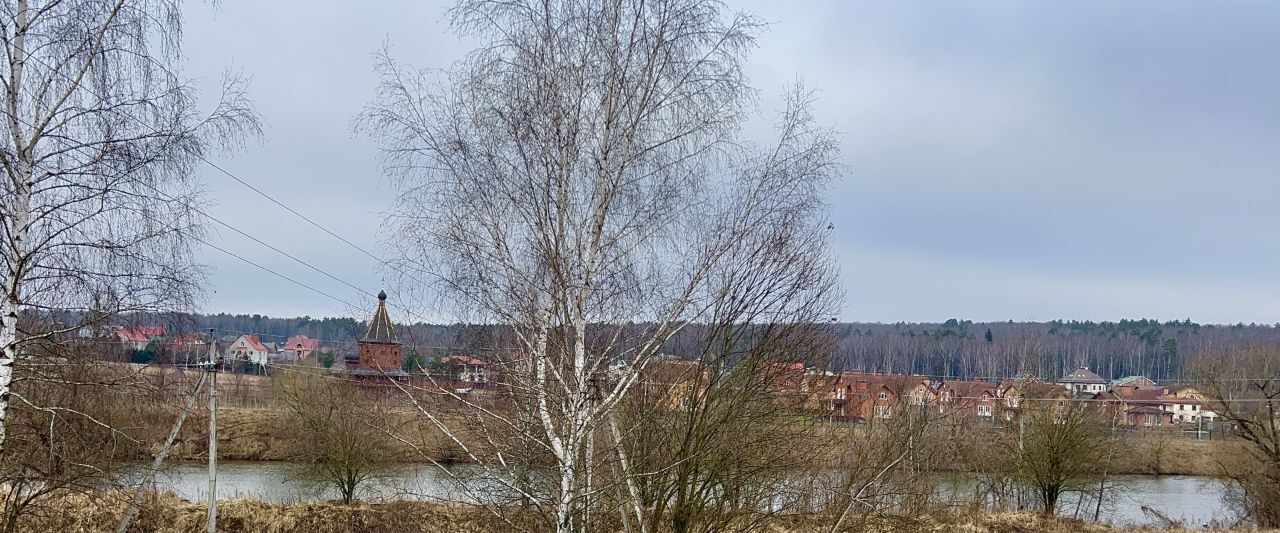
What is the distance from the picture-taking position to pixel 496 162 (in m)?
8.36

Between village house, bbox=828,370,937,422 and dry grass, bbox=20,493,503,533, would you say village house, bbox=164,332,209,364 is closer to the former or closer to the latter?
dry grass, bbox=20,493,503,533

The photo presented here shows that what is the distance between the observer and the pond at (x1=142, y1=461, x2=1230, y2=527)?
838 inches

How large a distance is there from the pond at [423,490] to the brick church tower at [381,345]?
7.84 metres

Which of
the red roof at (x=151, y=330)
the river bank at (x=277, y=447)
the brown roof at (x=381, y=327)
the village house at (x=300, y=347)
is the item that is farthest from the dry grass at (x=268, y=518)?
the village house at (x=300, y=347)

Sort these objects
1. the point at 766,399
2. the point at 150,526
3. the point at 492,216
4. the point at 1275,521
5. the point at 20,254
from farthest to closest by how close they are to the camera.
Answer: the point at 1275,521 → the point at 150,526 → the point at 766,399 → the point at 492,216 → the point at 20,254

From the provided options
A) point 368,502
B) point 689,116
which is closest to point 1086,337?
point 368,502

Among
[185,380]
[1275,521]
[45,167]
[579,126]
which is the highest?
[579,126]

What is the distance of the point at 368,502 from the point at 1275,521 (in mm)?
19092

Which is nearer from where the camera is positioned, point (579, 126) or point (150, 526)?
point (579, 126)

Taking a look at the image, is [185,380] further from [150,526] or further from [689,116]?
[689,116]

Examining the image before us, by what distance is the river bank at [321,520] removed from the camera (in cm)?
1544

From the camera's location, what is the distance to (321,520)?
1741cm

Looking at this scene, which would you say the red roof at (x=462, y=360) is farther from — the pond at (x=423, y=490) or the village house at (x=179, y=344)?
the pond at (x=423, y=490)

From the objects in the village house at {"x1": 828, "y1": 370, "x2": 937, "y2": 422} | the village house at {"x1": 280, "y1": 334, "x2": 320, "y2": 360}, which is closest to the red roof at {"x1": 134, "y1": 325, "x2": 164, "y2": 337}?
the village house at {"x1": 828, "y1": 370, "x2": 937, "y2": 422}
